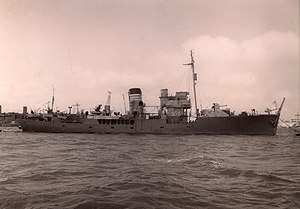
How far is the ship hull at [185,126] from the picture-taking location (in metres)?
41.4

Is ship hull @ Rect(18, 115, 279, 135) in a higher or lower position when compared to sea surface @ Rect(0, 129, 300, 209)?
higher

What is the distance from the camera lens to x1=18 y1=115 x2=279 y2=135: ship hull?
→ 136ft

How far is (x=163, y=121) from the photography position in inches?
1757

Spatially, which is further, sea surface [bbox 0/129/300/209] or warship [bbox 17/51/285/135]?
warship [bbox 17/51/285/135]

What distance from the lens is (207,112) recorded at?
44.4 m

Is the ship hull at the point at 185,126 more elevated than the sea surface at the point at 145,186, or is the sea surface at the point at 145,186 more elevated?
the ship hull at the point at 185,126

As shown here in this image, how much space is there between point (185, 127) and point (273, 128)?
1289cm

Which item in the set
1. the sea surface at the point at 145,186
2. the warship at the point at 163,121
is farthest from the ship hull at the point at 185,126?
the sea surface at the point at 145,186

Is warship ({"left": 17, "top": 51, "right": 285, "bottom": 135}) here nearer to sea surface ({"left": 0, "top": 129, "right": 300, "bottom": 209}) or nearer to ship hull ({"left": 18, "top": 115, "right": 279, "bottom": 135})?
ship hull ({"left": 18, "top": 115, "right": 279, "bottom": 135})

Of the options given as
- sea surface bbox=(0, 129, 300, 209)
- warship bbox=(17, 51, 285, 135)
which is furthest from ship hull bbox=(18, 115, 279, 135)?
sea surface bbox=(0, 129, 300, 209)

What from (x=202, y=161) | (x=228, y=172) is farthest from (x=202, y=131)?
(x=228, y=172)

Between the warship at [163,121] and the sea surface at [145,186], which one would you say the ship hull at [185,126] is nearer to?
the warship at [163,121]

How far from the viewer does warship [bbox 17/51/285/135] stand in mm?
41656

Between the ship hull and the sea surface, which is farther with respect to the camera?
the ship hull
